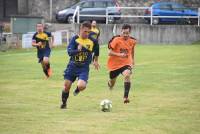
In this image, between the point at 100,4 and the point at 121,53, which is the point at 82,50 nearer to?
the point at 121,53

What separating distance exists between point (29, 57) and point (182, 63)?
879cm

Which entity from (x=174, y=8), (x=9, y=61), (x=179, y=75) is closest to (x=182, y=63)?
(x=179, y=75)

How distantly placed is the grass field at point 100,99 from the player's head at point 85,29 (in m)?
1.60

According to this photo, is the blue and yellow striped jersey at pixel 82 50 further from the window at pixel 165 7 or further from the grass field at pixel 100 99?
the window at pixel 165 7

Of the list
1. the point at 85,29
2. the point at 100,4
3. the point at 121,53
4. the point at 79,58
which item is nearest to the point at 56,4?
the point at 100,4

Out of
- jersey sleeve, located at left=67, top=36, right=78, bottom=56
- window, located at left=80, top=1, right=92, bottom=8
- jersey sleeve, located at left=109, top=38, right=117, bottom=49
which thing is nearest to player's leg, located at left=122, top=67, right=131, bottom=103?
jersey sleeve, located at left=109, top=38, right=117, bottom=49

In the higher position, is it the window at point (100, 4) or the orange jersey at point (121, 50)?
the window at point (100, 4)

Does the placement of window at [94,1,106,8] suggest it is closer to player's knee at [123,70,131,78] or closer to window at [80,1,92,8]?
window at [80,1,92,8]

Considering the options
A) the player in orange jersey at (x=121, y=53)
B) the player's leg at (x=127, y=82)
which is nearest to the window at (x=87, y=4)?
the player in orange jersey at (x=121, y=53)

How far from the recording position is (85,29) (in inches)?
576

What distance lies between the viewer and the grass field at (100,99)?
40.7 feet

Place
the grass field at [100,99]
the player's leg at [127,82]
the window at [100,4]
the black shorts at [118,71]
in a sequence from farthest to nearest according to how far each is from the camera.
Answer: the window at [100,4]
the black shorts at [118,71]
the player's leg at [127,82]
the grass field at [100,99]

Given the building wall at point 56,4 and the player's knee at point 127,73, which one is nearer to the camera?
the player's knee at point 127,73

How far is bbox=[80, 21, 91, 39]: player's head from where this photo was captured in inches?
569
